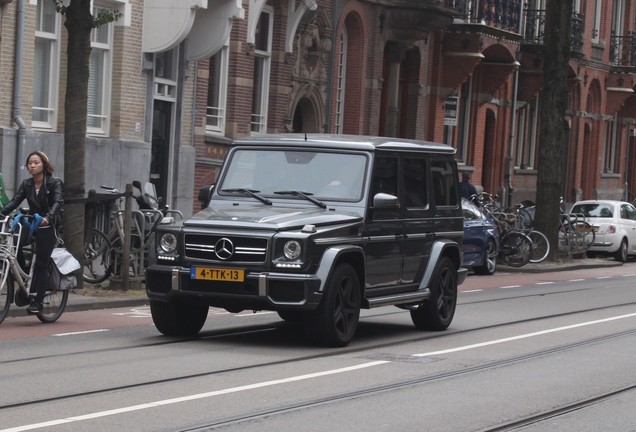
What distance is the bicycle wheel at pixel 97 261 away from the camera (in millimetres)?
19547

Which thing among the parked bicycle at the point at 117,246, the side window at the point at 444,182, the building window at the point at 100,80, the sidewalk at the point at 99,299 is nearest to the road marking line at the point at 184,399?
the side window at the point at 444,182

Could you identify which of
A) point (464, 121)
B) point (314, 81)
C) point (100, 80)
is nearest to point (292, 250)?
point (100, 80)

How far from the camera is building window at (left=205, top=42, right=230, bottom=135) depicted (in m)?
30.5

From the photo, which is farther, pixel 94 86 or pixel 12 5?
pixel 94 86

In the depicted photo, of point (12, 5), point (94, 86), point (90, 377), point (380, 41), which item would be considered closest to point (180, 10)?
point (94, 86)

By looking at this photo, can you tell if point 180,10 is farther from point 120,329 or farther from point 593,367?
point 593,367

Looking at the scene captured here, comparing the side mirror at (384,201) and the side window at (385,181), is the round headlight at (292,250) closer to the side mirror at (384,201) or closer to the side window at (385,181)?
the side mirror at (384,201)

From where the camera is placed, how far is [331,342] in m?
13.6

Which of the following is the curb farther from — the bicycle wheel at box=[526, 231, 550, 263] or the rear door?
the rear door

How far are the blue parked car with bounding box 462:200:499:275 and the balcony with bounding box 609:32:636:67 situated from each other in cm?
2958

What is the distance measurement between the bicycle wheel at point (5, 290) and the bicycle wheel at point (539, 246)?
1901 cm

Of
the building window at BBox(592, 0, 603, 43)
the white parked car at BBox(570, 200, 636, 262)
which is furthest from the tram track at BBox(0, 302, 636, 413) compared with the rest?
the building window at BBox(592, 0, 603, 43)

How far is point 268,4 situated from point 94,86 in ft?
23.9

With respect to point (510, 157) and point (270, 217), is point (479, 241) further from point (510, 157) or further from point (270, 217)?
point (510, 157)
